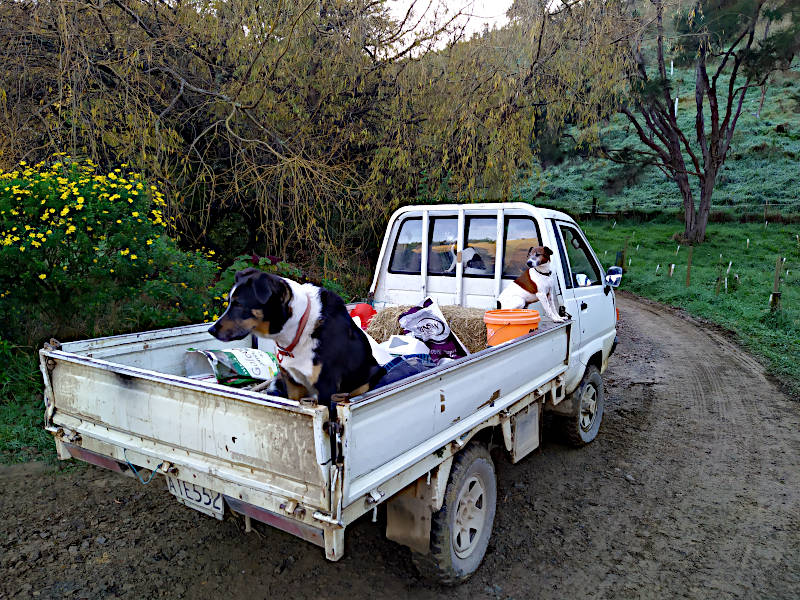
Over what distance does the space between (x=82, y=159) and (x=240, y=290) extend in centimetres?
479

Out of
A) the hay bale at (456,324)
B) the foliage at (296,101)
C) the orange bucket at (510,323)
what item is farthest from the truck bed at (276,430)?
the foliage at (296,101)

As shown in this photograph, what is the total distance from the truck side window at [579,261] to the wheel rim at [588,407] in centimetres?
105

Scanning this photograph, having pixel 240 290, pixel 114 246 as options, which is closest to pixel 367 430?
pixel 240 290

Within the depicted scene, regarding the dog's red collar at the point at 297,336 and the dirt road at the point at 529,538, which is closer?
the dog's red collar at the point at 297,336

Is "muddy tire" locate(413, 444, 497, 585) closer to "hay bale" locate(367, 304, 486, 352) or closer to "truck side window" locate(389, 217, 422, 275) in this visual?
"hay bale" locate(367, 304, 486, 352)

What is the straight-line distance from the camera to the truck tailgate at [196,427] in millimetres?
2217

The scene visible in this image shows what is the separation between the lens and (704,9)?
16953 mm

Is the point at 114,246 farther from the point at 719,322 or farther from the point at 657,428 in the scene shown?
the point at 719,322

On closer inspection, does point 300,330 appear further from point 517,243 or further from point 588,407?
point 588,407

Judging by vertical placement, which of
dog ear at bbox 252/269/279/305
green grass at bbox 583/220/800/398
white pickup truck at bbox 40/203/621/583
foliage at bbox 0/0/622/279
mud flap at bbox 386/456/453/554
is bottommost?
green grass at bbox 583/220/800/398

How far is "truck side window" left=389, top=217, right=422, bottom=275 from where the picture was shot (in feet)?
17.7

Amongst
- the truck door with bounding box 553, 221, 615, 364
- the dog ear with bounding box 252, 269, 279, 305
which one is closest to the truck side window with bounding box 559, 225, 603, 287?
the truck door with bounding box 553, 221, 615, 364

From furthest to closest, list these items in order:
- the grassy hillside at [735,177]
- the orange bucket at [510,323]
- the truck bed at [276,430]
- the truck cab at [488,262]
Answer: the grassy hillside at [735,177] → the truck cab at [488,262] → the orange bucket at [510,323] → the truck bed at [276,430]

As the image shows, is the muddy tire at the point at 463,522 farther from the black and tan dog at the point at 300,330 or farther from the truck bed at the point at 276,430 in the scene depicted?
the black and tan dog at the point at 300,330
